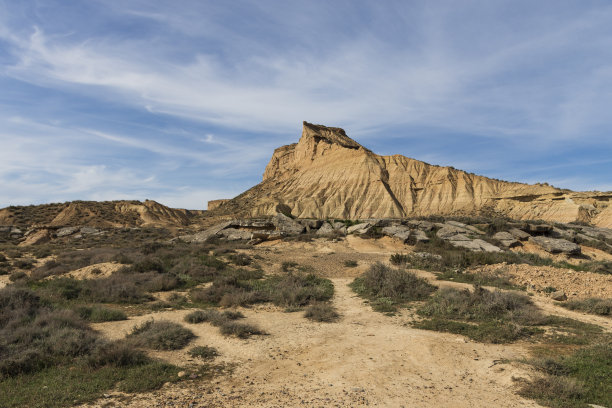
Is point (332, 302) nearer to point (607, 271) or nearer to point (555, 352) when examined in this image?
point (555, 352)

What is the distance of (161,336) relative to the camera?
23.8ft

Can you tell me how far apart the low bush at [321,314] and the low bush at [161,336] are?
10.8 ft

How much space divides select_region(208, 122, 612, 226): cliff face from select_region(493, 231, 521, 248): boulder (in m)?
30.2

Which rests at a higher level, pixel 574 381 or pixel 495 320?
pixel 574 381

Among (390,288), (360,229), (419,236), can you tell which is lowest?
(390,288)

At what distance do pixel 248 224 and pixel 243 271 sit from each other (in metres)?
11.3

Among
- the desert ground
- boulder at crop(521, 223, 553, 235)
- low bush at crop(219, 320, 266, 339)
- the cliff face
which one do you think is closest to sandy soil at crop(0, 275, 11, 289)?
the desert ground

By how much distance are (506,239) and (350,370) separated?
22.2 metres

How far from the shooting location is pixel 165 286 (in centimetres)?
1288

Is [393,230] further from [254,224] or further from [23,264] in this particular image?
[23,264]

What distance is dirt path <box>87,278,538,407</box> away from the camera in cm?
508

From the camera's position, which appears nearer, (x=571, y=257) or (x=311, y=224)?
(x=571, y=257)

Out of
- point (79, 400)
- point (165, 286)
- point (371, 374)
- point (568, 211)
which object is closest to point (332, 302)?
point (371, 374)

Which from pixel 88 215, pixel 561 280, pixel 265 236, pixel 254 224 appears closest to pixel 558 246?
pixel 561 280
